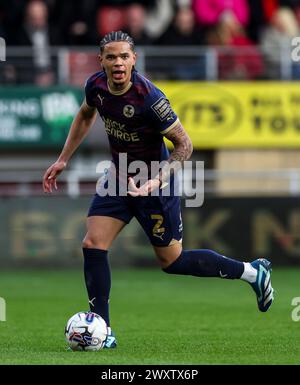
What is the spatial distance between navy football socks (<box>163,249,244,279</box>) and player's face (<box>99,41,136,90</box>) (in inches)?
61.6

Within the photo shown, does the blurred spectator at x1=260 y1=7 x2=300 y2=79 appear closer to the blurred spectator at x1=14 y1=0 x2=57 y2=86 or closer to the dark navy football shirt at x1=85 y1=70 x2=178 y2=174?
the blurred spectator at x1=14 y1=0 x2=57 y2=86

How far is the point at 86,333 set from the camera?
28.6 feet

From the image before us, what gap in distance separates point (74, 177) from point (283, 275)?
12.4 feet

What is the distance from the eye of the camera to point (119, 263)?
18047mm

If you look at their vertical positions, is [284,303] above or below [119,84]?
below

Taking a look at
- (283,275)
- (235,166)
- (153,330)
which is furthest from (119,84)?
(235,166)

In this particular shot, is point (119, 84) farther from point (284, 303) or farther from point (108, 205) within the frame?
point (284, 303)

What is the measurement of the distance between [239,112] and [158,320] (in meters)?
8.52

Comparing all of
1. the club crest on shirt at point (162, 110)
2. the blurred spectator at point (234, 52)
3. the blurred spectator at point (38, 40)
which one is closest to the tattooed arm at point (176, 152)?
the club crest on shirt at point (162, 110)

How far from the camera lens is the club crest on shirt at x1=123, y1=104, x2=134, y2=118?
8891 millimetres

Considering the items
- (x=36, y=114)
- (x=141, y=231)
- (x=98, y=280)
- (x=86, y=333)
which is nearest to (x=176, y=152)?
(x=98, y=280)

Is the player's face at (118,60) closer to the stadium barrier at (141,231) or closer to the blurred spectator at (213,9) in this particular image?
the stadium barrier at (141,231)

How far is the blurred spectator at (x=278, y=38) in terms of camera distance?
18844 millimetres

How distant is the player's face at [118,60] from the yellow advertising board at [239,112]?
10206 mm
